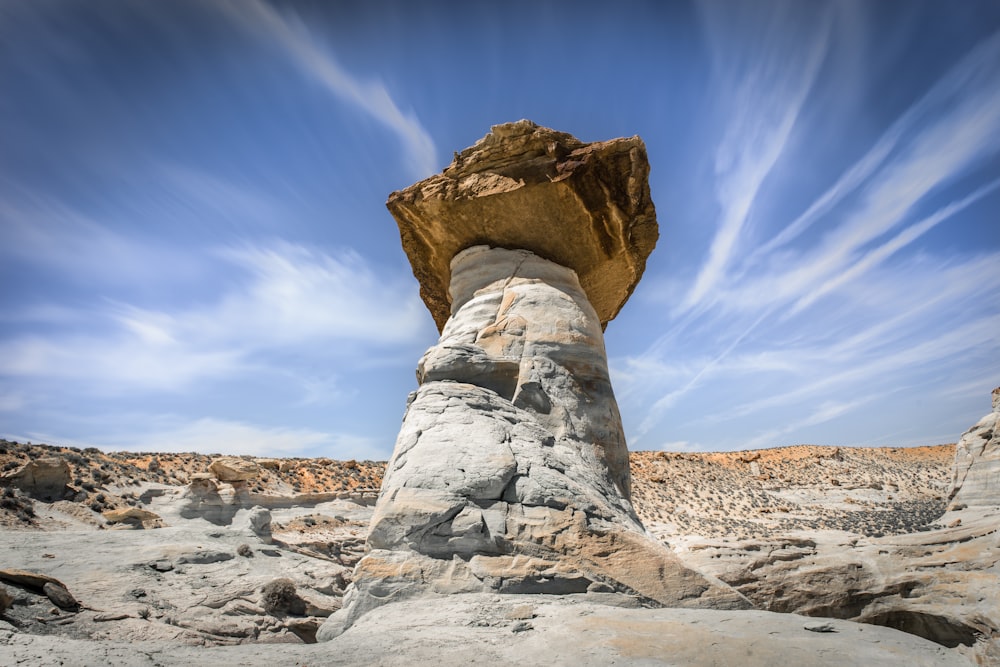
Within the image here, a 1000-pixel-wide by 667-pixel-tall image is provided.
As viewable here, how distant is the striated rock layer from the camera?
4371 millimetres

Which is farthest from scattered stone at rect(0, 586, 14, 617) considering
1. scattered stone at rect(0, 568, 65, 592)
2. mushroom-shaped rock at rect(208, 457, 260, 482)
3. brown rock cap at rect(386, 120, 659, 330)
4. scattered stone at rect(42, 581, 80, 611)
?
mushroom-shaped rock at rect(208, 457, 260, 482)

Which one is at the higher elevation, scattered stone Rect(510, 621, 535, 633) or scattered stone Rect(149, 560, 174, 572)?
scattered stone Rect(510, 621, 535, 633)

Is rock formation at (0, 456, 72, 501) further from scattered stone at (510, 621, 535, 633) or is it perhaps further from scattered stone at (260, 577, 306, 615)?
scattered stone at (510, 621, 535, 633)

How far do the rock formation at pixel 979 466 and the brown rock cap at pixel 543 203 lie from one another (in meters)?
11.2

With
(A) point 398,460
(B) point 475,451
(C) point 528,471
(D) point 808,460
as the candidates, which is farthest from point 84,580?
(D) point 808,460

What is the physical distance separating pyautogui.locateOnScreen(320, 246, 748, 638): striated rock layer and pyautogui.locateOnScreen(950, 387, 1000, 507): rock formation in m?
11.9

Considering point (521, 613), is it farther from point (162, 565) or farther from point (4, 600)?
point (162, 565)

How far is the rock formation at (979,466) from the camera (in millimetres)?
12766

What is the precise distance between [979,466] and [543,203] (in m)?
13.9

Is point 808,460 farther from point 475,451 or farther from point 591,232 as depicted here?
point 475,451

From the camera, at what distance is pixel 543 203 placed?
7.99 m

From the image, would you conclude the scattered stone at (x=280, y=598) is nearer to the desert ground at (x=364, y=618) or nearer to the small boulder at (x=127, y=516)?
the desert ground at (x=364, y=618)

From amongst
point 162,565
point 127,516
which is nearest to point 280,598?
point 162,565

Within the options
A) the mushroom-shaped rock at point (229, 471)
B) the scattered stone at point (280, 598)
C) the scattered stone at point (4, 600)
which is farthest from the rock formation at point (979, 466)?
the mushroom-shaped rock at point (229, 471)
